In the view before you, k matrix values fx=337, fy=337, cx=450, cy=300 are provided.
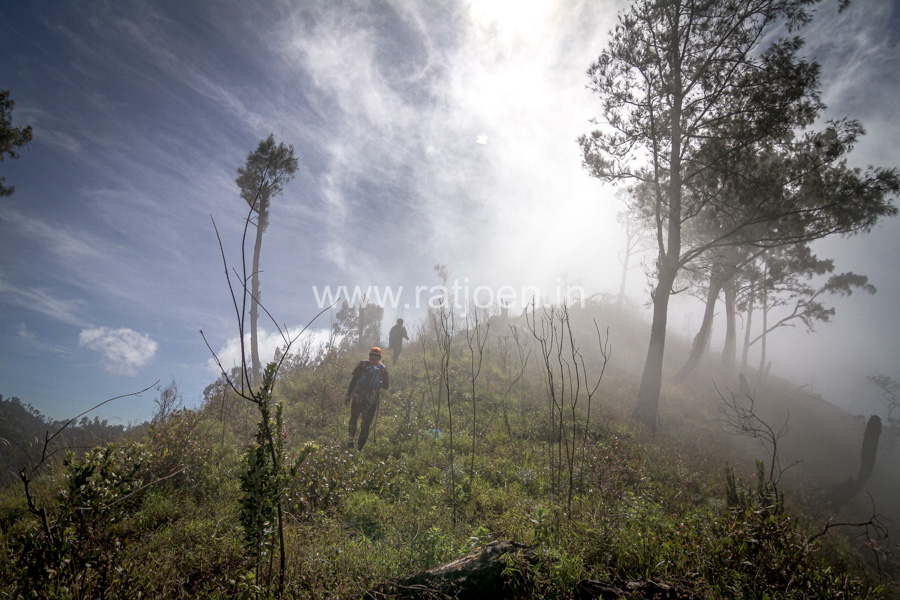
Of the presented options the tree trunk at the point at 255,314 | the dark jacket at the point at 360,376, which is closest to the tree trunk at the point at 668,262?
the dark jacket at the point at 360,376

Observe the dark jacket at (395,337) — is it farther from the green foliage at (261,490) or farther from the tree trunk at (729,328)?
the tree trunk at (729,328)

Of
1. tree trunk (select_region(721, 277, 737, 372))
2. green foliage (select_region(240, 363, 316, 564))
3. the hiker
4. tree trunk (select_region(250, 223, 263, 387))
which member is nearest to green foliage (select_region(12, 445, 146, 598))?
green foliage (select_region(240, 363, 316, 564))

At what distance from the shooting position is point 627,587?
239 centimetres

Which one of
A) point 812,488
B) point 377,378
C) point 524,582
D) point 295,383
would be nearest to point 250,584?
point 524,582

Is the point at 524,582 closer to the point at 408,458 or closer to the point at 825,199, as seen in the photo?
the point at 408,458

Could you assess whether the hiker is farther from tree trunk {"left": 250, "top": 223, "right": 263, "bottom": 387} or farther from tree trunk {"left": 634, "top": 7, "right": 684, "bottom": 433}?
tree trunk {"left": 250, "top": 223, "right": 263, "bottom": 387}

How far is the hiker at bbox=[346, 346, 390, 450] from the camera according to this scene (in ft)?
22.3

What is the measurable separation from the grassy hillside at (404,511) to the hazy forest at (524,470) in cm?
3

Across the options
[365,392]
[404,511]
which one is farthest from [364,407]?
[404,511]

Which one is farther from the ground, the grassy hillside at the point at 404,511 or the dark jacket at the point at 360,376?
the dark jacket at the point at 360,376

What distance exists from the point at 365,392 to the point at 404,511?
120 inches

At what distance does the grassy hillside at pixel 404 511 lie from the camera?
228 cm

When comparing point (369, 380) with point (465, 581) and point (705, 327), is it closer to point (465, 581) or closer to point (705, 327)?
point (465, 581)

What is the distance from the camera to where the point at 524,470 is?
545cm
